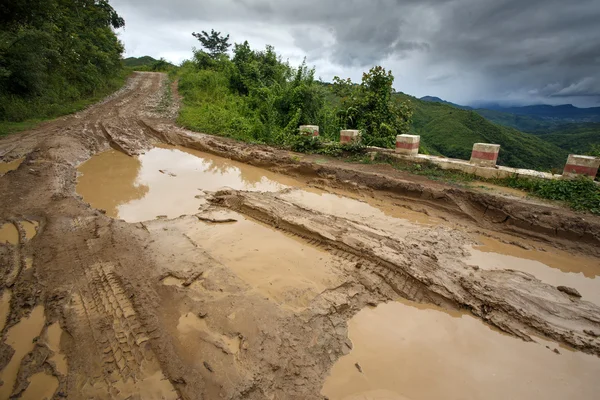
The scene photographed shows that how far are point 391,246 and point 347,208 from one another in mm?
1724

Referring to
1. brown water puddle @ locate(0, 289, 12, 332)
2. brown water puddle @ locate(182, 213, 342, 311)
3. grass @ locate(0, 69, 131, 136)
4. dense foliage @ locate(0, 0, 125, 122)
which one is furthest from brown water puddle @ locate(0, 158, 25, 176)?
brown water puddle @ locate(182, 213, 342, 311)

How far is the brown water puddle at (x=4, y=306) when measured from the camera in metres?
2.65

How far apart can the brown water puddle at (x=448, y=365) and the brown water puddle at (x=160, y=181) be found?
382 centimetres

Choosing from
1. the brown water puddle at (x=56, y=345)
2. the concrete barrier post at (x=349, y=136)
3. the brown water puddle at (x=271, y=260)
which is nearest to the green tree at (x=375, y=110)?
the concrete barrier post at (x=349, y=136)

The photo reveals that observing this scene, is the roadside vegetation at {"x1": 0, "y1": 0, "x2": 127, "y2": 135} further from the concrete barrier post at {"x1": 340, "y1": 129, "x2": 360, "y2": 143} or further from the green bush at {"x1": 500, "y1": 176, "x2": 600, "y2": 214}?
the green bush at {"x1": 500, "y1": 176, "x2": 600, "y2": 214}

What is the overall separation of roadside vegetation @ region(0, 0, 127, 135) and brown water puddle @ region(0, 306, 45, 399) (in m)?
9.74

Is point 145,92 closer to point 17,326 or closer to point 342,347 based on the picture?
point 17,326

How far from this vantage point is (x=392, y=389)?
2314mm

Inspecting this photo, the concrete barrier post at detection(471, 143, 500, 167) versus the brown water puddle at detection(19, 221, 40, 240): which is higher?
the concrete barrier post at detection(471, 143, 500, 167)

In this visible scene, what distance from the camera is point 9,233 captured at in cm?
402

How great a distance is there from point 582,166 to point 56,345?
8.61 m

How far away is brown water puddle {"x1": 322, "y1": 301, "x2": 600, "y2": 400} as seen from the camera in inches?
91.2

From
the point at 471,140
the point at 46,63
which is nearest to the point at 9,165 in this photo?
the point at 46,63

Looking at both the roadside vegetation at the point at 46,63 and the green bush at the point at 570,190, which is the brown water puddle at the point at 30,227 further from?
the green bush at the point at 570,190
